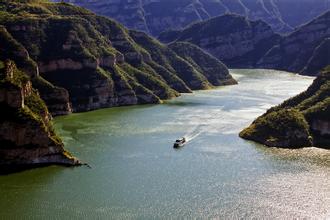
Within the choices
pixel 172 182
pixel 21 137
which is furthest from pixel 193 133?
pixel 21 137

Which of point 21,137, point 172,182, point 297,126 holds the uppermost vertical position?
point 297,126

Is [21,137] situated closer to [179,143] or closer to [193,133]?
[179,143]

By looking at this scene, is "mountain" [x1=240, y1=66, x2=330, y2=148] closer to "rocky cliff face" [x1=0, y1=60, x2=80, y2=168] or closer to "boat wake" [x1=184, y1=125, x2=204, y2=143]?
"boat wake" [x1=184, y1=125, x2=204, y2=143]

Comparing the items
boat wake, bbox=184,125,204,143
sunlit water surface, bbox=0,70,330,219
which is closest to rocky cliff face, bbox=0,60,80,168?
sunlit water surface, bbox=0,70,330,219

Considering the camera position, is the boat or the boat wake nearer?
the boat

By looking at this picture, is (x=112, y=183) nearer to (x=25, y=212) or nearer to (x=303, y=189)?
(x=25, y=212)

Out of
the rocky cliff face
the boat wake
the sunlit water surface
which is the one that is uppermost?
the rocky cliff face

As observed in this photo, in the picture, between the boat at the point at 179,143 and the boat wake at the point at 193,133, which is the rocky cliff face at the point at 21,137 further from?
the boat wake at the point at 193,133
